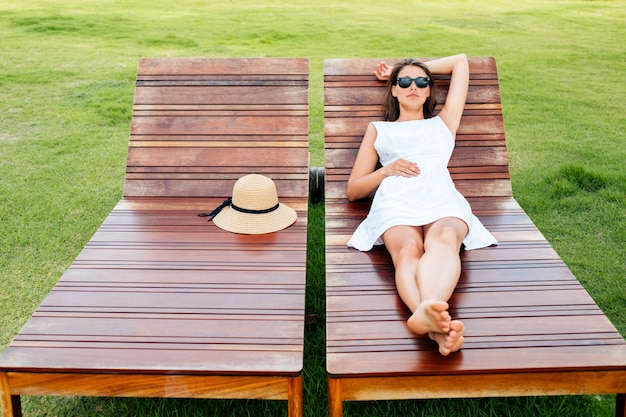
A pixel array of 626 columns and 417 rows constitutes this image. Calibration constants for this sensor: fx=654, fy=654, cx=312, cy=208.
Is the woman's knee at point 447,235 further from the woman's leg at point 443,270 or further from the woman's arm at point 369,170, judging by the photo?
the woman's arm at point 369,170

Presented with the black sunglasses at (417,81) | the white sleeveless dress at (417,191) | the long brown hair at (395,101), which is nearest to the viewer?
the white sleeveless dress at (417,191)

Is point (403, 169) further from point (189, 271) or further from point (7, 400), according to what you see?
point (7, 400)

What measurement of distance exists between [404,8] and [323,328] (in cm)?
1212

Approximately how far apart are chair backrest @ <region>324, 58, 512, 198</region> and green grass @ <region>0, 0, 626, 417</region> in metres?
0.68

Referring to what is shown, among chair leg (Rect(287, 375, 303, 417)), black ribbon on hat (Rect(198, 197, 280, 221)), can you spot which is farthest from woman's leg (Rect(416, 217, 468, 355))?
black ribbon on hat (Rect(198, 197, 280, 221))

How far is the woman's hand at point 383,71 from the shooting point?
4.09m

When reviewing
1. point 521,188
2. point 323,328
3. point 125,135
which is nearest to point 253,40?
point 125,135

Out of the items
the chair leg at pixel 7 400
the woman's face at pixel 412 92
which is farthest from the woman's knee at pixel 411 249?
the chair leg at pixel 7 400

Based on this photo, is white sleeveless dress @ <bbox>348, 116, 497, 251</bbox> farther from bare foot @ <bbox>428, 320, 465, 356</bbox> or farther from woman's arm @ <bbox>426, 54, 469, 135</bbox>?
bare foot @ <bbox>428, 320, 465, 356</bbox>

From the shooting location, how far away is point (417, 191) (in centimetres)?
334

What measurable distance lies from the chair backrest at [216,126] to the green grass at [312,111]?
0.69 m

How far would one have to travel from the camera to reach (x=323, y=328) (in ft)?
11.3

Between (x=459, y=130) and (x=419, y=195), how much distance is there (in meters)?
0.92

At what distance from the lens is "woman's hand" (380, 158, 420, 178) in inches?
134
